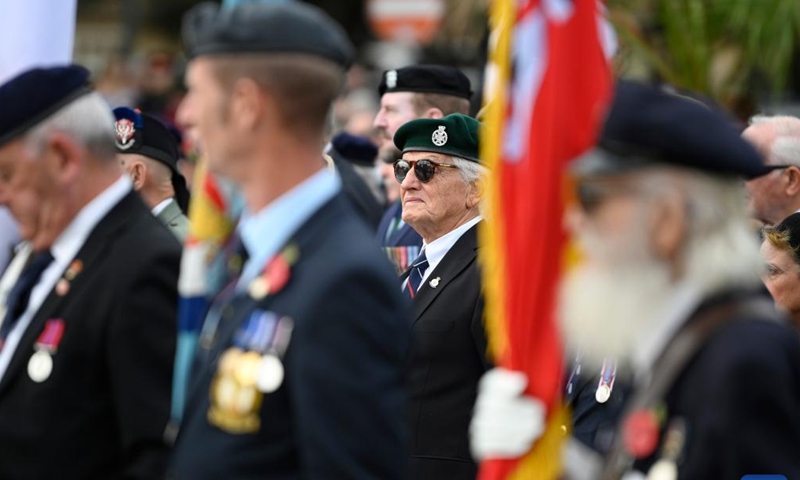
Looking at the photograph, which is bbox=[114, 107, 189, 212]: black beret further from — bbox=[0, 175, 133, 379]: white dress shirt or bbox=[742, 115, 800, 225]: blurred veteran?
bbox=[742, 115, 800, 225]: blurred veteran

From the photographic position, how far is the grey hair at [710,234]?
131 inches

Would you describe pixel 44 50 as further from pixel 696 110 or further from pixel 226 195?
pixel 696 110

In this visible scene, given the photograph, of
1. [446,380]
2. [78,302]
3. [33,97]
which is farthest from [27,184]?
[446,380]

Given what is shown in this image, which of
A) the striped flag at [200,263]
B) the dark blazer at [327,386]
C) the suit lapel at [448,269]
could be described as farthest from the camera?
the suit lapel at [448,269]

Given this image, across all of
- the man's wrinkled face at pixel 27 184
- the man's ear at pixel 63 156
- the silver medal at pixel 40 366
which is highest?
the man's ear at pixel 63 156

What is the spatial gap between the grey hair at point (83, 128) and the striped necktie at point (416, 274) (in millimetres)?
2474

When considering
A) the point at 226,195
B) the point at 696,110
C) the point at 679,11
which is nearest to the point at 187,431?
the point at 226,195

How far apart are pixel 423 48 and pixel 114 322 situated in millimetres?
20057

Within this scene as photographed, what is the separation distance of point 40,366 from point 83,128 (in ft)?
2.29

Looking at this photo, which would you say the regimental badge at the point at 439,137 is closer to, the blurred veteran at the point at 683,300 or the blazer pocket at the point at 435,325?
the blazer pocket at the point at 435,325

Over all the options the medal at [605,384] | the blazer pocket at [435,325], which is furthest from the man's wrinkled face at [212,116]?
the blazer pocket at [435,325]

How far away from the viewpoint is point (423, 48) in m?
23.9

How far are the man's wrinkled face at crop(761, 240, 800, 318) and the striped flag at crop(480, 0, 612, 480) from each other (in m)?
2.48

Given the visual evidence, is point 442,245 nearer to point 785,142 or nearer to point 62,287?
point 785,142
